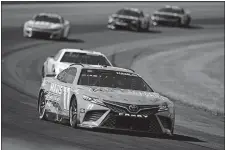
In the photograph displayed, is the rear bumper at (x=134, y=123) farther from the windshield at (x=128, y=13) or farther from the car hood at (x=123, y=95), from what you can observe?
the windshield at (x=128, y=13)

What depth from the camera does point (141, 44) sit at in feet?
147

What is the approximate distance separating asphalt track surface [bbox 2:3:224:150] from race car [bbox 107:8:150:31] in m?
0.56

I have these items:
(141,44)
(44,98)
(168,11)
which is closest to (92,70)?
(44,98)

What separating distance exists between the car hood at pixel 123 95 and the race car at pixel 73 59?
6.83 metres

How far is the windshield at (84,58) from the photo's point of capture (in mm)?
20578

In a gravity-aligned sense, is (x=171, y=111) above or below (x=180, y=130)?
above

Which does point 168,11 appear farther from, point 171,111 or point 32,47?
point 171,111

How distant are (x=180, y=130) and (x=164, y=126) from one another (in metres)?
4.19

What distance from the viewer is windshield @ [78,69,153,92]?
13.9 m

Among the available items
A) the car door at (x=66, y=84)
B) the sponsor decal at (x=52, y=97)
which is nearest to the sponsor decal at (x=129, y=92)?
the car door at (x=66, y=84)

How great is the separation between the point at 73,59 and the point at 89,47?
61.4ft

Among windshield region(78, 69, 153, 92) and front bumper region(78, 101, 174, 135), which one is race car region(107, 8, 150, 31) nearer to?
windshield region(78, 69, 153, 92)

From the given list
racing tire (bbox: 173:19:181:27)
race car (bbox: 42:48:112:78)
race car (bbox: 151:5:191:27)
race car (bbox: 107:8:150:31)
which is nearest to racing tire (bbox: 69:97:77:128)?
race car (bbox: 42:48:112:78)

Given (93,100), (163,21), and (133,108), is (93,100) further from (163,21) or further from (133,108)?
(163,21)
